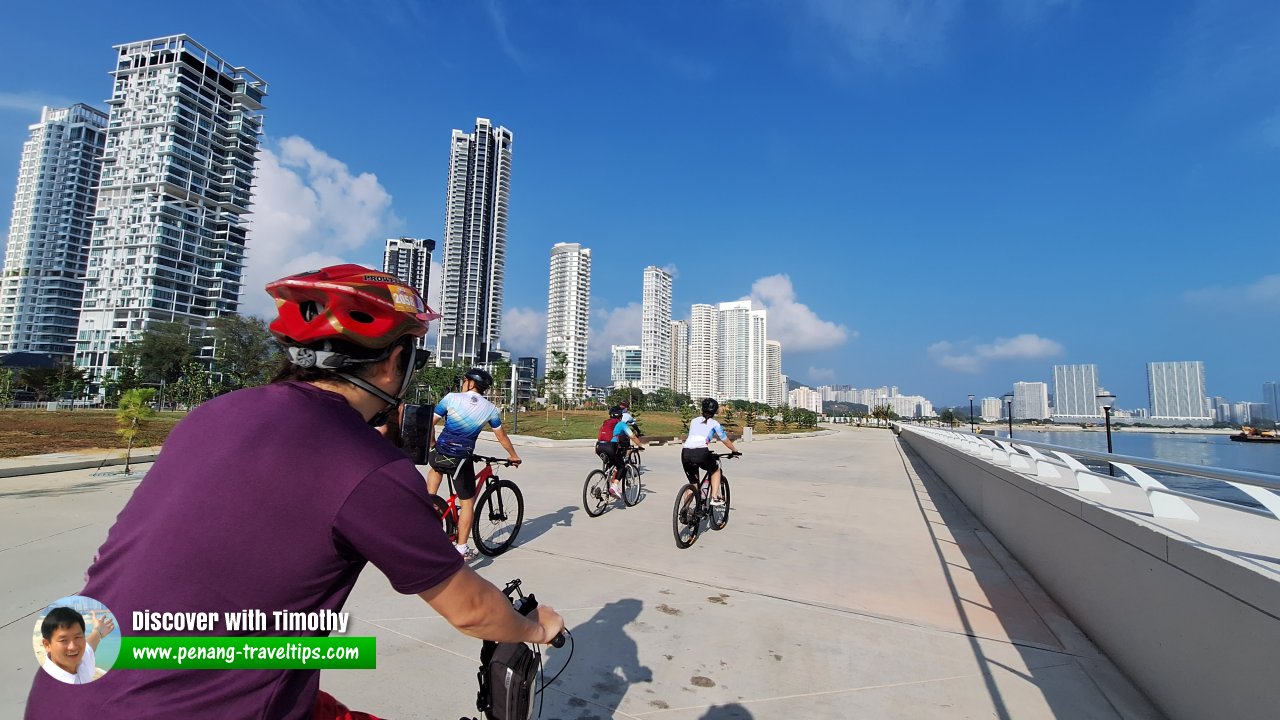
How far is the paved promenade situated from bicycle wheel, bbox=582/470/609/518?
260 millimetres

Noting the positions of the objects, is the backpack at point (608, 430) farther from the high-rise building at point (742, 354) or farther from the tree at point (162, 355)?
the high-rise building at point (742, 354)

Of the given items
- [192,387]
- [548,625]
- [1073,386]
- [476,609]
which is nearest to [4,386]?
[192,387]

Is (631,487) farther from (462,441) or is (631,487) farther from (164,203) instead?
(164,203)

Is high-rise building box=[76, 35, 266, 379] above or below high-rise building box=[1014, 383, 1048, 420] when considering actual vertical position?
above

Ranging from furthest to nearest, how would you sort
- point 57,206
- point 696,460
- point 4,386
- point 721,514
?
point 57,206 → point 4,386 → point 721,514 → point 696,460

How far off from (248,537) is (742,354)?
165 metres

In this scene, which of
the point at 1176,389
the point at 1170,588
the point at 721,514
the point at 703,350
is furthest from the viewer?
the point at 703,350

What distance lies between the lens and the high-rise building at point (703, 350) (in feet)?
551

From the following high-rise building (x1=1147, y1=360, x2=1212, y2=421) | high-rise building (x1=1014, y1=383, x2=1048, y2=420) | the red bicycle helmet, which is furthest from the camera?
high-rise building (x1=1014, y1=383, x2=1048, y2=420)

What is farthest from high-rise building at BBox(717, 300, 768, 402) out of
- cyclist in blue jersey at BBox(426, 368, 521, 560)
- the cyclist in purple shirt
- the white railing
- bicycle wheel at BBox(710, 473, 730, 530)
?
the cyclist in purple shirt

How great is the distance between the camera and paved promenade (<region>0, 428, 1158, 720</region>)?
3.22 meters

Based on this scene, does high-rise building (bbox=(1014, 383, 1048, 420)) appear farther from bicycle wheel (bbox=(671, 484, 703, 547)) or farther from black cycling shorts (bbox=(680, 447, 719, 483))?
bicycle wheel (bbox=(671, 484, 703, 547))

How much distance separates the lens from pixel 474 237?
411 ft

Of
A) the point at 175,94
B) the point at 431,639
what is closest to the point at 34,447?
the point at 431,639
